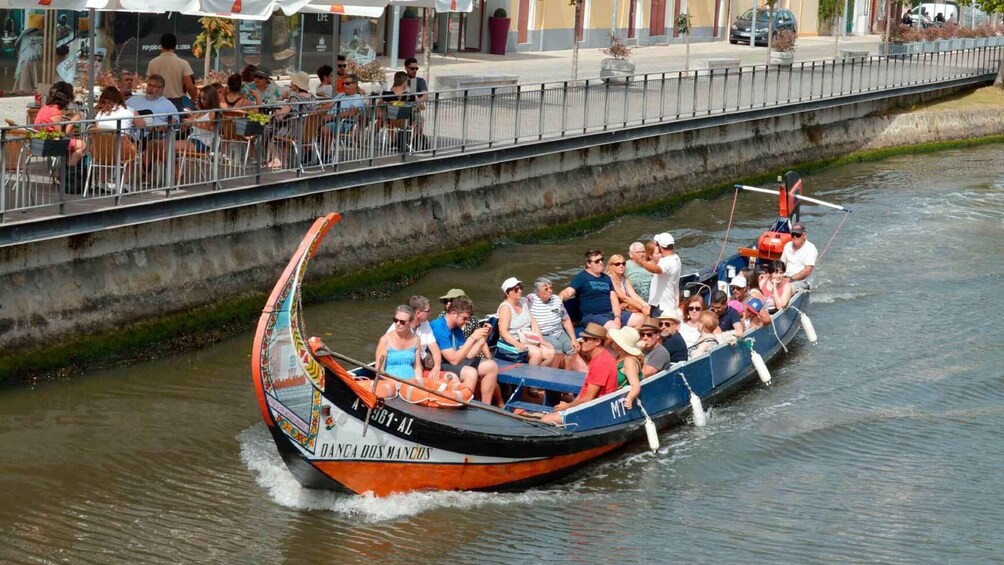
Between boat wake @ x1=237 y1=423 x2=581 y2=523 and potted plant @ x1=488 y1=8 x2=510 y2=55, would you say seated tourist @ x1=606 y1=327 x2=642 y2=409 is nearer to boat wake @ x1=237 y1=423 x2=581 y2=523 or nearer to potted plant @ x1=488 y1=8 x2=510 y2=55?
boat wake @ x1=237 y1=423 x2=581 y2=523

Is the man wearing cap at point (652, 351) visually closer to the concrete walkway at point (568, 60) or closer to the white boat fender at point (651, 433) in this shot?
the white boat fender at point (651, 433)

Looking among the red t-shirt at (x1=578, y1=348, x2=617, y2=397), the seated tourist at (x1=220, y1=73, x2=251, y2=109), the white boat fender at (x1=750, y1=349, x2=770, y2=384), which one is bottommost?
the white boat fender at (x1=750, y1=349, x2=770, y2=384)

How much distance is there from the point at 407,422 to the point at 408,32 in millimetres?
26707

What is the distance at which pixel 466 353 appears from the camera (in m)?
14.1

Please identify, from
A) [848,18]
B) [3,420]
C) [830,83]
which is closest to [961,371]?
[3,420]

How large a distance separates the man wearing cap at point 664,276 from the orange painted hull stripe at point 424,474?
414 centimetres

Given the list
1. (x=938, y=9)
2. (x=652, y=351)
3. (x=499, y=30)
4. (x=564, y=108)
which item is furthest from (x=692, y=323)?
(x=938, y=9)

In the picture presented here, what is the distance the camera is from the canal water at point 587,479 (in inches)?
488

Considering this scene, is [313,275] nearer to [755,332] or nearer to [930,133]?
[755,332]

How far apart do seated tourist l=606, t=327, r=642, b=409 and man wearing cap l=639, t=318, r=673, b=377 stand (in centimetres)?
48

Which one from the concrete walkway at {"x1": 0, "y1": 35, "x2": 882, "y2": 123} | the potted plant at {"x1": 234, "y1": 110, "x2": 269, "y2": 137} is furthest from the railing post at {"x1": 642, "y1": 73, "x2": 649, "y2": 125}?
the potted plant at {"x1": 234, "y1": 110, "x2": 269, "y2": 137}

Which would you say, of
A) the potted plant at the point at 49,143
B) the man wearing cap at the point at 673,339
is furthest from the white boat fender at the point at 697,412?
the potted plant at the point at 49,143

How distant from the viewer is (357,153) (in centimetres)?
1958

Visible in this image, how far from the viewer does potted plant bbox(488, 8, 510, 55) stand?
42.2m
